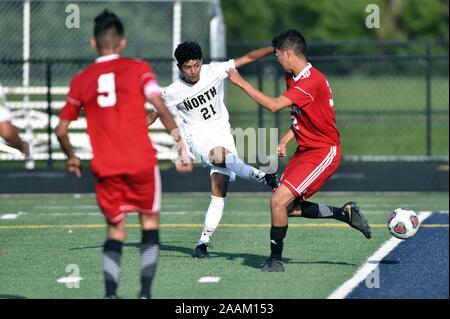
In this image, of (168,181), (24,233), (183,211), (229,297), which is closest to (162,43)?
(168,181)

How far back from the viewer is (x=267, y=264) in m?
10.0

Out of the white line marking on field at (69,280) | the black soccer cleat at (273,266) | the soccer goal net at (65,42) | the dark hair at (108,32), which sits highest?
the soccer goal net at (65,42)

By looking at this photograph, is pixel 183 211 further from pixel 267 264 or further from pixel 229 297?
pixel 229 297

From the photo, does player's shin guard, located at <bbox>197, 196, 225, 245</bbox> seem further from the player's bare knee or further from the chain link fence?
the chain link fence

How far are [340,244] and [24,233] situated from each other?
3.75 metres

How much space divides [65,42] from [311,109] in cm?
1546

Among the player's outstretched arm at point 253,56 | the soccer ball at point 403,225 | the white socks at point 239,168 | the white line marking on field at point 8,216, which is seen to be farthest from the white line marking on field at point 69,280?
the white line marking on field at point 8,216

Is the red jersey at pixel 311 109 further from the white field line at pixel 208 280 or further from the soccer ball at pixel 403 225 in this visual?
the white field line at pixel 208 280

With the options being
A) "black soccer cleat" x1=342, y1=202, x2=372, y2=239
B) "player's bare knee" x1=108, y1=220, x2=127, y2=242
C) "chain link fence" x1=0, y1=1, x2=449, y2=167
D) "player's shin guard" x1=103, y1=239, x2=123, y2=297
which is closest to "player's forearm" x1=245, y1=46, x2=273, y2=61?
"black soccer cleat" x1=342, y1=202, x2=372, y2=239

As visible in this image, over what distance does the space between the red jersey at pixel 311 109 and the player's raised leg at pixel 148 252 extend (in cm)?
212

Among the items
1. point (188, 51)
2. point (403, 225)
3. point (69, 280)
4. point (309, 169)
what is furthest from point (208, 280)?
point (403, 225)

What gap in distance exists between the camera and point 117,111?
8.06 m

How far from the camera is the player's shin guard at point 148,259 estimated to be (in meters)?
8.09

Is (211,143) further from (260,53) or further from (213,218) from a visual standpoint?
(260,53)
